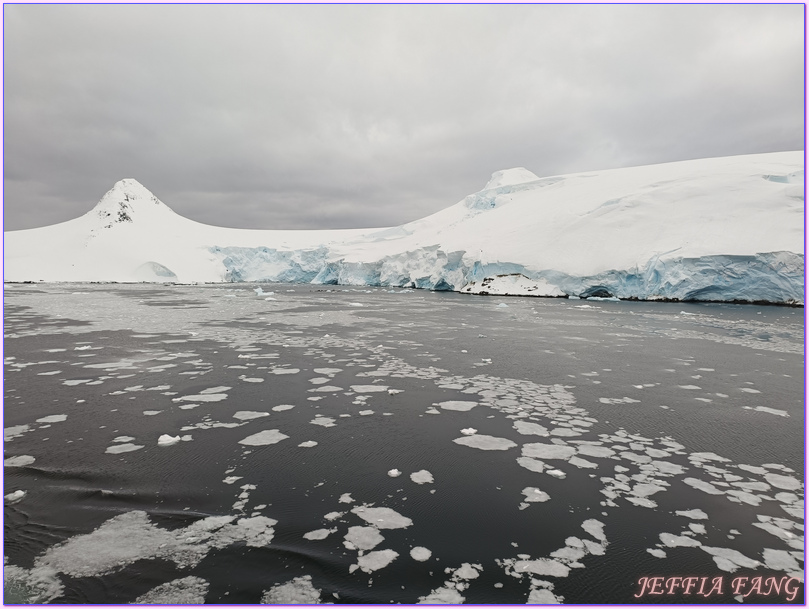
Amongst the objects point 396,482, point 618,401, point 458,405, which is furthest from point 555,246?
point 396,482

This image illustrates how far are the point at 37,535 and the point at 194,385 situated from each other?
371 cm

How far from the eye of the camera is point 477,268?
3584 centimetres

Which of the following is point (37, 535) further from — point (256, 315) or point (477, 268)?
point (477, 268)

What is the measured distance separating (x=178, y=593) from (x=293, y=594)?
2.33 feet

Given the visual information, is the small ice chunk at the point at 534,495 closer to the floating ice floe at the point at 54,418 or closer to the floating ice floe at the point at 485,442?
the floating ice floe at the point at 485,442

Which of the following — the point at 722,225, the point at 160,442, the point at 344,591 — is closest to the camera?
the point at 344,591

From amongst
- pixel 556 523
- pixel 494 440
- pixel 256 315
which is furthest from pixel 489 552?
pixel 256 315

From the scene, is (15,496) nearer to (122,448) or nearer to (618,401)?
(122,448)

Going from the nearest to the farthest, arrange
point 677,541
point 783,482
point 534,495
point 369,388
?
point 677,541, point 534,495, point 783,482, point 369,388

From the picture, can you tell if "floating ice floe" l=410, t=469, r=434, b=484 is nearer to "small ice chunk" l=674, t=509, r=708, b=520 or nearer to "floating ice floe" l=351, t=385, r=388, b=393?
"small ice chunk" l=674, t=509, r=708, b=520

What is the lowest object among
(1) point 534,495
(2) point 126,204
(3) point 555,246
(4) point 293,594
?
(4) point 293,594

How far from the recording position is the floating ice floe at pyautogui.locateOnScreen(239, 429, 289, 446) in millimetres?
4789

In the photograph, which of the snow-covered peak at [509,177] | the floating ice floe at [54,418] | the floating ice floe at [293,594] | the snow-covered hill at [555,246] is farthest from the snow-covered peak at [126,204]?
the floating ice floe at [293,594]

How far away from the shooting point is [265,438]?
193 inches
